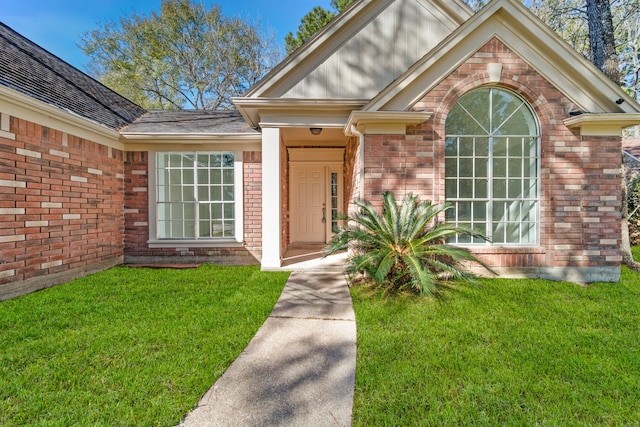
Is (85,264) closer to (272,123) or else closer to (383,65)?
(272,123)

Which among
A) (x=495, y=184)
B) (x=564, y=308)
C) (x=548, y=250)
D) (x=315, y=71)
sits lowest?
(x=564, y=308)

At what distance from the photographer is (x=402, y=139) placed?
5266 millimetres

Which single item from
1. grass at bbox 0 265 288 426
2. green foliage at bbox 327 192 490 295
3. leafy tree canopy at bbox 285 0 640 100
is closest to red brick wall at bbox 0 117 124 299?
grass at bbox 0 265 288 426

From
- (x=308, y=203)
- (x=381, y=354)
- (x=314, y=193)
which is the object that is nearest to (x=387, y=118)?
(x=381, y=354)

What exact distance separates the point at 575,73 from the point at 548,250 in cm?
322

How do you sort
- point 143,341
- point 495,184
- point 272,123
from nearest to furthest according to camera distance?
point 143,341
point 495,184
point 272,123

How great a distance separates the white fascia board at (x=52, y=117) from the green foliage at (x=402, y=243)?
17.2 ft

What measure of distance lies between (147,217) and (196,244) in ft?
4.36

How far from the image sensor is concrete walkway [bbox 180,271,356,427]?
202cm

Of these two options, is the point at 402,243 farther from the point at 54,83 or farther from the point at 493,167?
the point at 54,83

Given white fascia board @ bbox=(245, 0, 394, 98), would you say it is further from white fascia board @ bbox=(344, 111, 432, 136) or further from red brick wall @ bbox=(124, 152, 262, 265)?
white fascia board @ bbox=(344, 111, 432, 136)

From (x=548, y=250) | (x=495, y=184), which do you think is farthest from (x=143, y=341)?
(x=548, y=250)

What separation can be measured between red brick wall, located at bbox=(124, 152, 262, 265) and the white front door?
232 cm

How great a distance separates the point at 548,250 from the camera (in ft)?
17.4
